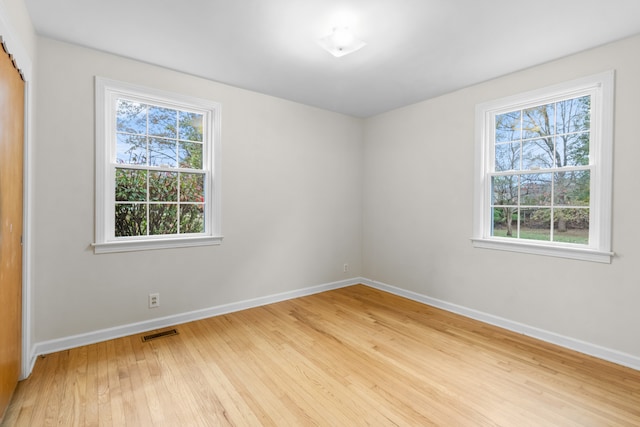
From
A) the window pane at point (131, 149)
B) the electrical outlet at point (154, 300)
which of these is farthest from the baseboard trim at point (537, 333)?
the window pane at point (131, 149)

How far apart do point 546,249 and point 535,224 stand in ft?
0.94

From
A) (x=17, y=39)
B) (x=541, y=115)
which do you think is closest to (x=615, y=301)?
(x=541, y=115)

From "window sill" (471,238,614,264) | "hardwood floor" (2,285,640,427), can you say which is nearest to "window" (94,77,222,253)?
"hardwood floor" (2,285,640,427)

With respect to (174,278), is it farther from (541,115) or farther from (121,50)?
(541,115)

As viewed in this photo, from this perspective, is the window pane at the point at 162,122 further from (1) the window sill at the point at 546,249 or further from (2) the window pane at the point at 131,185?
(1) the window sill at the point at 546,249

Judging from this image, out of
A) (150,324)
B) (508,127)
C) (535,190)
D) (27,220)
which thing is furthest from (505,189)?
(27,220)

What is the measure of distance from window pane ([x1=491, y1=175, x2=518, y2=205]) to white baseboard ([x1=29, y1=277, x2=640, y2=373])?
3.96 feet

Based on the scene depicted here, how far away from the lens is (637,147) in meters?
2.36

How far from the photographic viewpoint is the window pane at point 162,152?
3.03 meters

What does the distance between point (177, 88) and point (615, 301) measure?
14.2 ft

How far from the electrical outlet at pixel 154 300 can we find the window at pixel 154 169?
48 cm

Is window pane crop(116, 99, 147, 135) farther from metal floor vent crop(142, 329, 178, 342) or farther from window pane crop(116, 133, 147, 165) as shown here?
metal floor vent crop(142, 329, 178, 342)

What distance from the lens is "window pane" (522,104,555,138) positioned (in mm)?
2889

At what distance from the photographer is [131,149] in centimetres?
293
